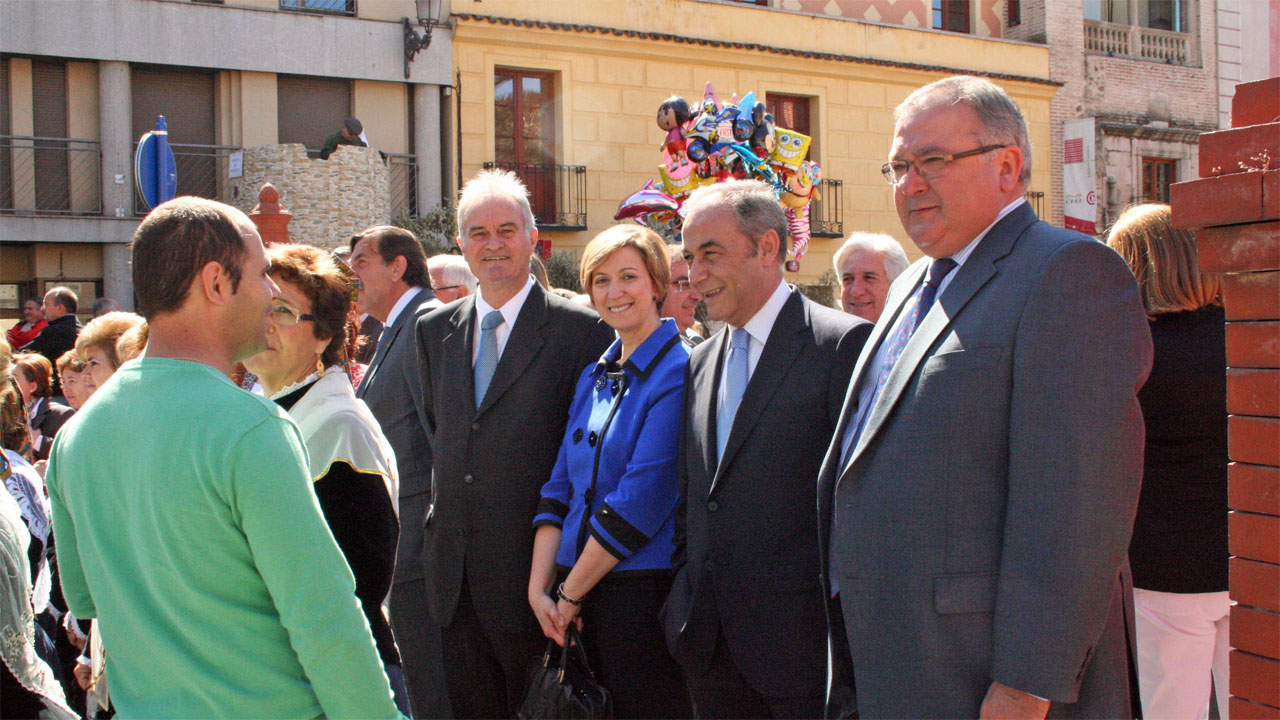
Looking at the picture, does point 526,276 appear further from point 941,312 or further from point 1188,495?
point 1188,495

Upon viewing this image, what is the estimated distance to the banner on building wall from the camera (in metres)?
20.4

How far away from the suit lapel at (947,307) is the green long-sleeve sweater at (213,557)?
1142 millimetres

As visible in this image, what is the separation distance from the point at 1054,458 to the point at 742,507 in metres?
1.04

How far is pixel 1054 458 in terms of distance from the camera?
2117 mm

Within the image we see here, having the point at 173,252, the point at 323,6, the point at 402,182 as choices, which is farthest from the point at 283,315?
the point at 323,6

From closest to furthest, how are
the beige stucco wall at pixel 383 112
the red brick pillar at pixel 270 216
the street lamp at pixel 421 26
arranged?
the red brick pillar at pixel 270 216
the street lamp at pixel 421 26
the beige stucco wall at pixel 383 112

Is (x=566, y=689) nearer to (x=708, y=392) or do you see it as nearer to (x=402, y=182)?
(x=708, y=392)

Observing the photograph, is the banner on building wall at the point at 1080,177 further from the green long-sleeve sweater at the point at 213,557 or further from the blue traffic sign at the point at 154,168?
the green long-sleeve sweater at the point at 213,557

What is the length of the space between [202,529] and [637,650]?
1753 millimetres

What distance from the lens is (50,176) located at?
14773mm

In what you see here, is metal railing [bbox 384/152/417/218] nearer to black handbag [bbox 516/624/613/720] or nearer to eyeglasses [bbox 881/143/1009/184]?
black handbag [bbox 516/624/613/720]

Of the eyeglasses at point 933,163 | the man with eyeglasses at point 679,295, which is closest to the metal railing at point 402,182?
the man with eyeglasses at point 679,295

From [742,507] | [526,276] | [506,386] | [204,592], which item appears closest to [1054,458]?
[742,507]

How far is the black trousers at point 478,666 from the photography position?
12.2 feet
